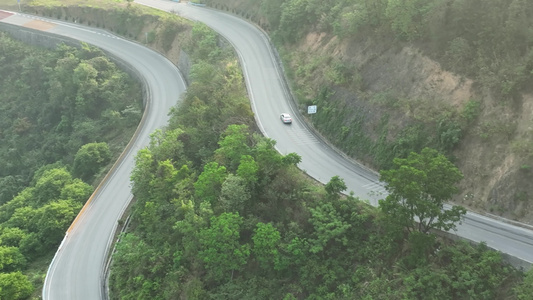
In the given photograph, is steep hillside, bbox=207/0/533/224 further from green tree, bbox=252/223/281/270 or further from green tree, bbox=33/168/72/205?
green tree, bbox=33/168/72/205

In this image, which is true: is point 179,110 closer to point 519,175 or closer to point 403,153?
point 403,153

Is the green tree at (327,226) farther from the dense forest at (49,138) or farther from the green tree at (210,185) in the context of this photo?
the dense forest at (49,138)

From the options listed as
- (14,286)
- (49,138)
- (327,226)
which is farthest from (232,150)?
(49,138)

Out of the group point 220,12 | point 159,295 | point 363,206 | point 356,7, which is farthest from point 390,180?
point 220,12

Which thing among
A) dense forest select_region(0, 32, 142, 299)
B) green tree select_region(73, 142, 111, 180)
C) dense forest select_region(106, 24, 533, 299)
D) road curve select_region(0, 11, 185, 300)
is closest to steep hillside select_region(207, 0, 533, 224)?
dense forest select_region(106, 24, 533, 299)

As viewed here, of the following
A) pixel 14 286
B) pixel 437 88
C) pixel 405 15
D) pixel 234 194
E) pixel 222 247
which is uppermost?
pixel 405 15

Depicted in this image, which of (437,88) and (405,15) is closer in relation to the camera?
(437,88)

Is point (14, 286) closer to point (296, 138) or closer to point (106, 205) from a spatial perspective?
point (106, 205)
